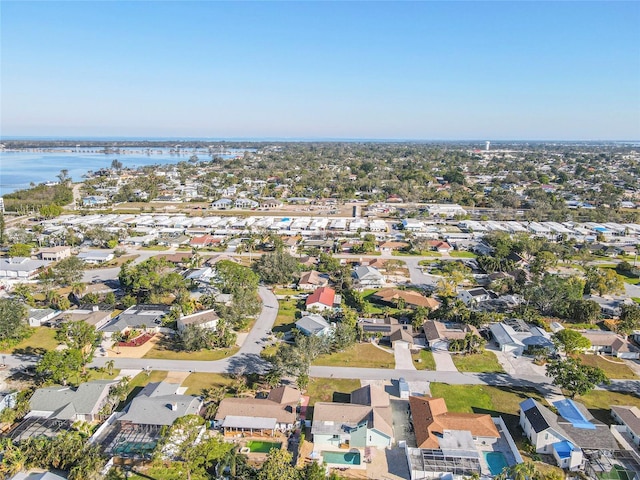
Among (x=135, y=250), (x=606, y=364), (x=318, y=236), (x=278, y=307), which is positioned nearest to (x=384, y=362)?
(x=278, y=307)

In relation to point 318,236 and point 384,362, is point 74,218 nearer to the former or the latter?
point 318,236

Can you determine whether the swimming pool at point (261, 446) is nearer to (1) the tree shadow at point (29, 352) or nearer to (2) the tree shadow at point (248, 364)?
(2) the tree shadow at point (248, 364)

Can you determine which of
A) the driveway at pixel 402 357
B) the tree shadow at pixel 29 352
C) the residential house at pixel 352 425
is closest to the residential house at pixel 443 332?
the driveway at pixel 402 357

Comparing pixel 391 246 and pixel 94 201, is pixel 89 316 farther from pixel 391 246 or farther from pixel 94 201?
pixel 94 201

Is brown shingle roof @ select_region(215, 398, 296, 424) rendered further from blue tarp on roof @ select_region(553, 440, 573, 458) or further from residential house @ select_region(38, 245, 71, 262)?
residential house @ select_region(38, 245, 71, 262)

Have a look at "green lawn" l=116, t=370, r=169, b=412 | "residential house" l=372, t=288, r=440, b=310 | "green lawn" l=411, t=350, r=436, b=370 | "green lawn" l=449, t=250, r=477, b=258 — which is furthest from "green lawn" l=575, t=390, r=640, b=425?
"green lawn" l=449, t=250, r=477, b=258

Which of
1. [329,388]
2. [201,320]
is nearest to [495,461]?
[329,388]
